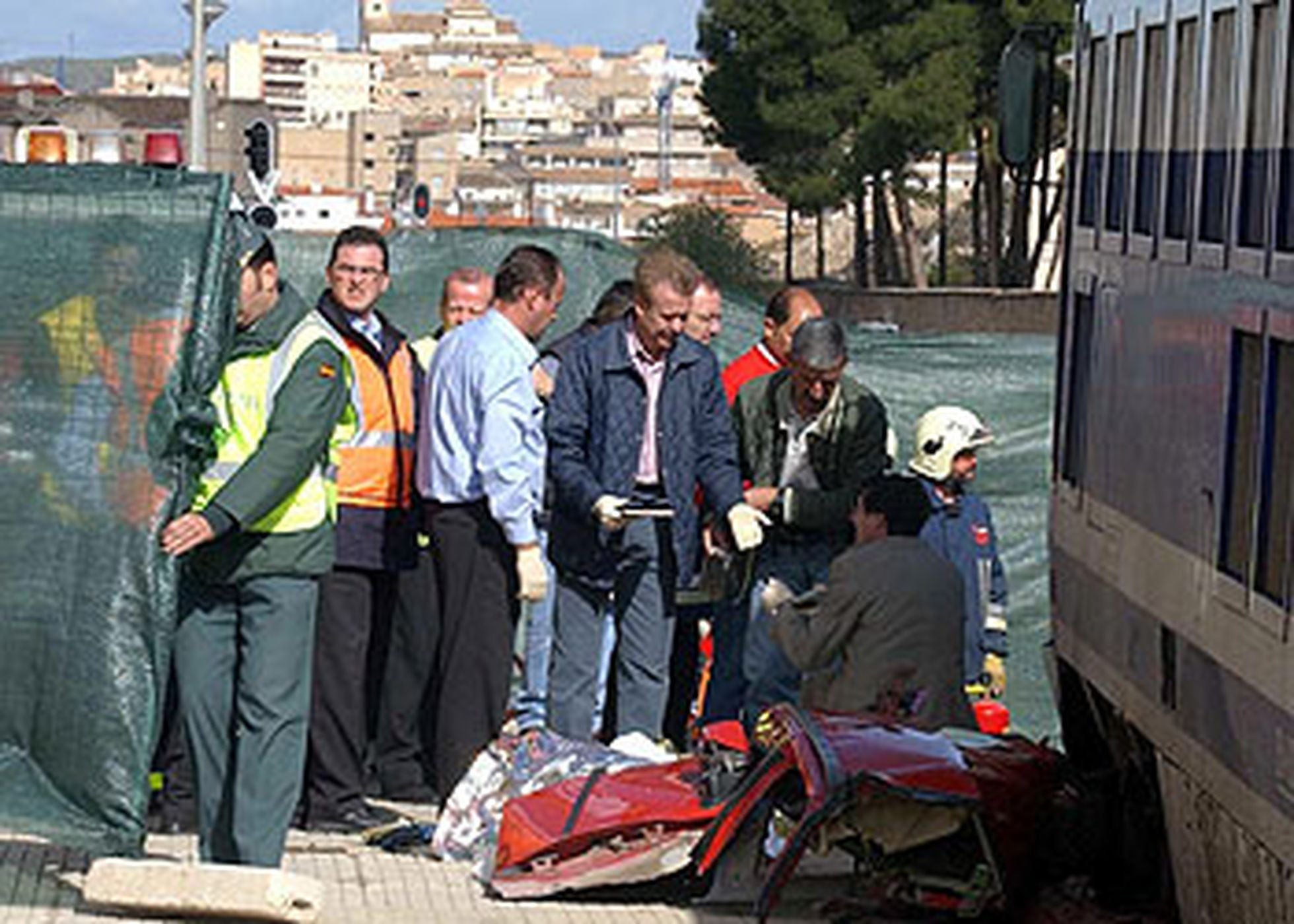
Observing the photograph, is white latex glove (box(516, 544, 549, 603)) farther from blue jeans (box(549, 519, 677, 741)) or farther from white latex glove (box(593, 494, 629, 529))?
blue jeans (box(549, 519, 677, 741))

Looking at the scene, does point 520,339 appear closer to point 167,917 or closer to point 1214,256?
point 167,917

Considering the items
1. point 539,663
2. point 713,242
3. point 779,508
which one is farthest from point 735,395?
point 713,242

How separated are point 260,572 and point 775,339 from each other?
3861 millimetres

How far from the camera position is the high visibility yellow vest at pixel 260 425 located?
32.9 ft

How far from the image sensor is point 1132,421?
10086mm

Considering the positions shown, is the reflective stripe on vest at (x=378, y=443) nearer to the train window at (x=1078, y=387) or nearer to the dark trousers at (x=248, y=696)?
the dark trousers at (x=248, y=696)

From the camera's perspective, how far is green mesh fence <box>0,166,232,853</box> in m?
9.95

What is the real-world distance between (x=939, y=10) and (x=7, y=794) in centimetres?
5769

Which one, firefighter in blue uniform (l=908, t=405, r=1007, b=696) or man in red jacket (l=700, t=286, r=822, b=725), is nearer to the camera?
firefighter in blue uniform (l=908, t=405, r=1007, b=696)

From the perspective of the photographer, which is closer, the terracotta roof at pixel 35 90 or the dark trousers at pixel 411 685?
the dark trousers at pixel 411 685

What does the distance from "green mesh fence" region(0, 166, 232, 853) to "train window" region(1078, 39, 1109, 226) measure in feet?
9.35

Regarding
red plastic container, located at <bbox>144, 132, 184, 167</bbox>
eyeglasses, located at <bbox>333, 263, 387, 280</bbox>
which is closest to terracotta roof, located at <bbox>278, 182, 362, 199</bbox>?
eyeglasses, located at <bbox>333, 263, 387, 280</bbox>

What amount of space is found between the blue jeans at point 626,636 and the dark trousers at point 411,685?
0.44 metres

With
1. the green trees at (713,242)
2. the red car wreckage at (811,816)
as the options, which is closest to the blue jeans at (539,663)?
the red car wreckage at (811,816)
